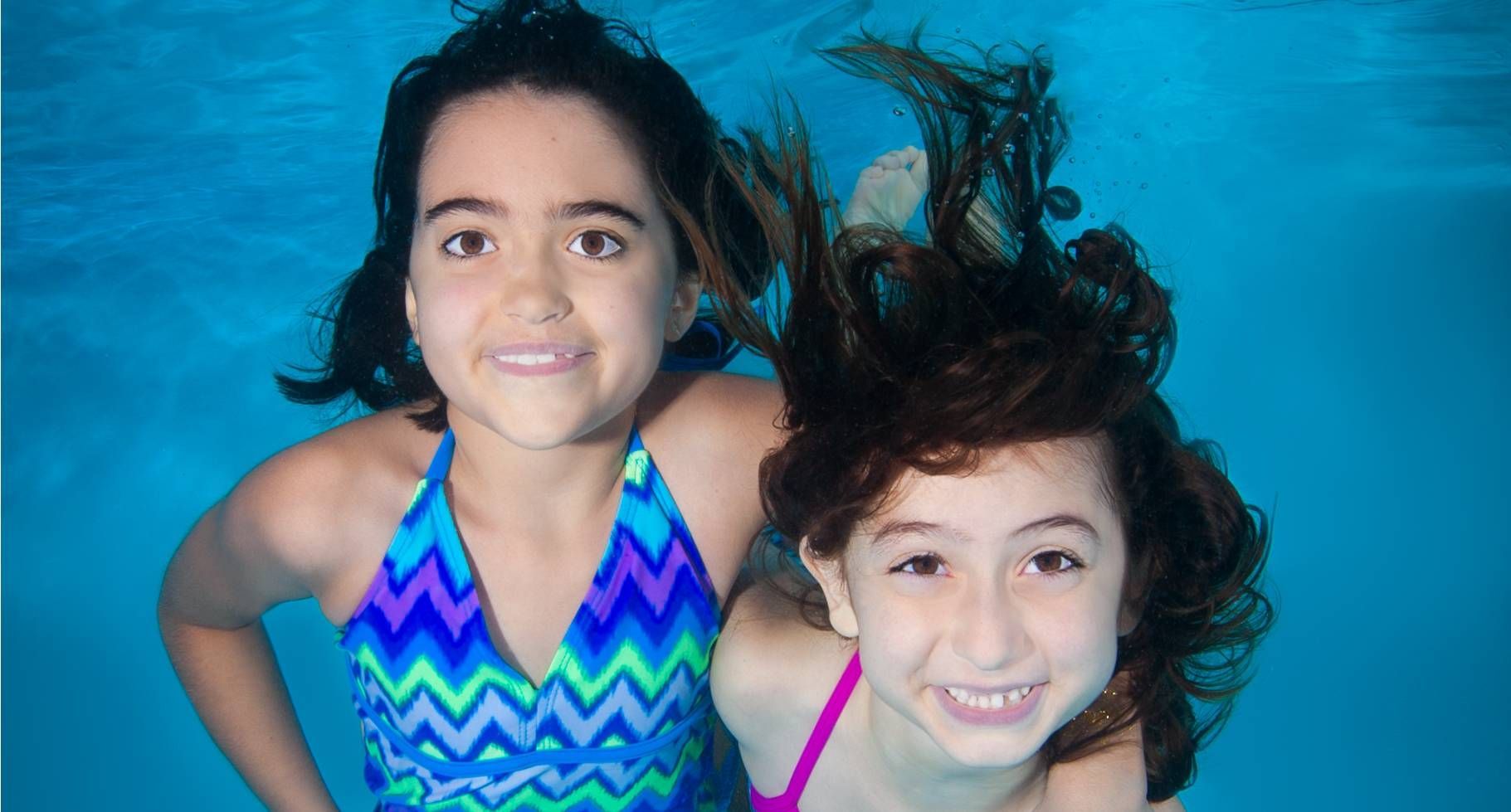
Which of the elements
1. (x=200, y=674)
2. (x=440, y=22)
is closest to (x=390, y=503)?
(x=200, y=674)

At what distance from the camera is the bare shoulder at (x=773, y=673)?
2.73 m

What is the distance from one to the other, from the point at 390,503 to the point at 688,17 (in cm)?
410

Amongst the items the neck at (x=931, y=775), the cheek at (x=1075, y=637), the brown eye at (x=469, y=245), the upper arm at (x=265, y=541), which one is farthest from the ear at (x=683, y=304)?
the cheek at (x=1075, y=637)

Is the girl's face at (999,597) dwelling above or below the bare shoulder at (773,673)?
above

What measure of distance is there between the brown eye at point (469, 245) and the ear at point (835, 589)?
3.81 feet

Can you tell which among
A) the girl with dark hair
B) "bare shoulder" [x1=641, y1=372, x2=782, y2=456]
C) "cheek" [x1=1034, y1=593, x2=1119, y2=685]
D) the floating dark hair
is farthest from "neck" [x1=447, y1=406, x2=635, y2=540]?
"cheek" [x1=1034, y1=593, x2=1119, y2=685]

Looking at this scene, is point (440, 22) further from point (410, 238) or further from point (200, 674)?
point (200, 674)

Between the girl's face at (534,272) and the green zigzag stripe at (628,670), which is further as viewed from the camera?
the green zigzag stripe at (628,670)

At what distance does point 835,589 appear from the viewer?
7.73 ft

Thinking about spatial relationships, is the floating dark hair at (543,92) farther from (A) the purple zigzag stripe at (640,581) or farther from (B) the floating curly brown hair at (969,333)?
(A) the purple zigzag stripe at (640,581)

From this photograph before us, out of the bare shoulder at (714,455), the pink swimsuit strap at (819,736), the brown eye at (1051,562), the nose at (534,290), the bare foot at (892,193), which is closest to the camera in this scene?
the brown eye at (1051,562)

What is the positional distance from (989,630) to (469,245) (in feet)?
5.33

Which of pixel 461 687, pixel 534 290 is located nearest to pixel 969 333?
pixel 534 290

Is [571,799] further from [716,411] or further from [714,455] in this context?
[716,411]
